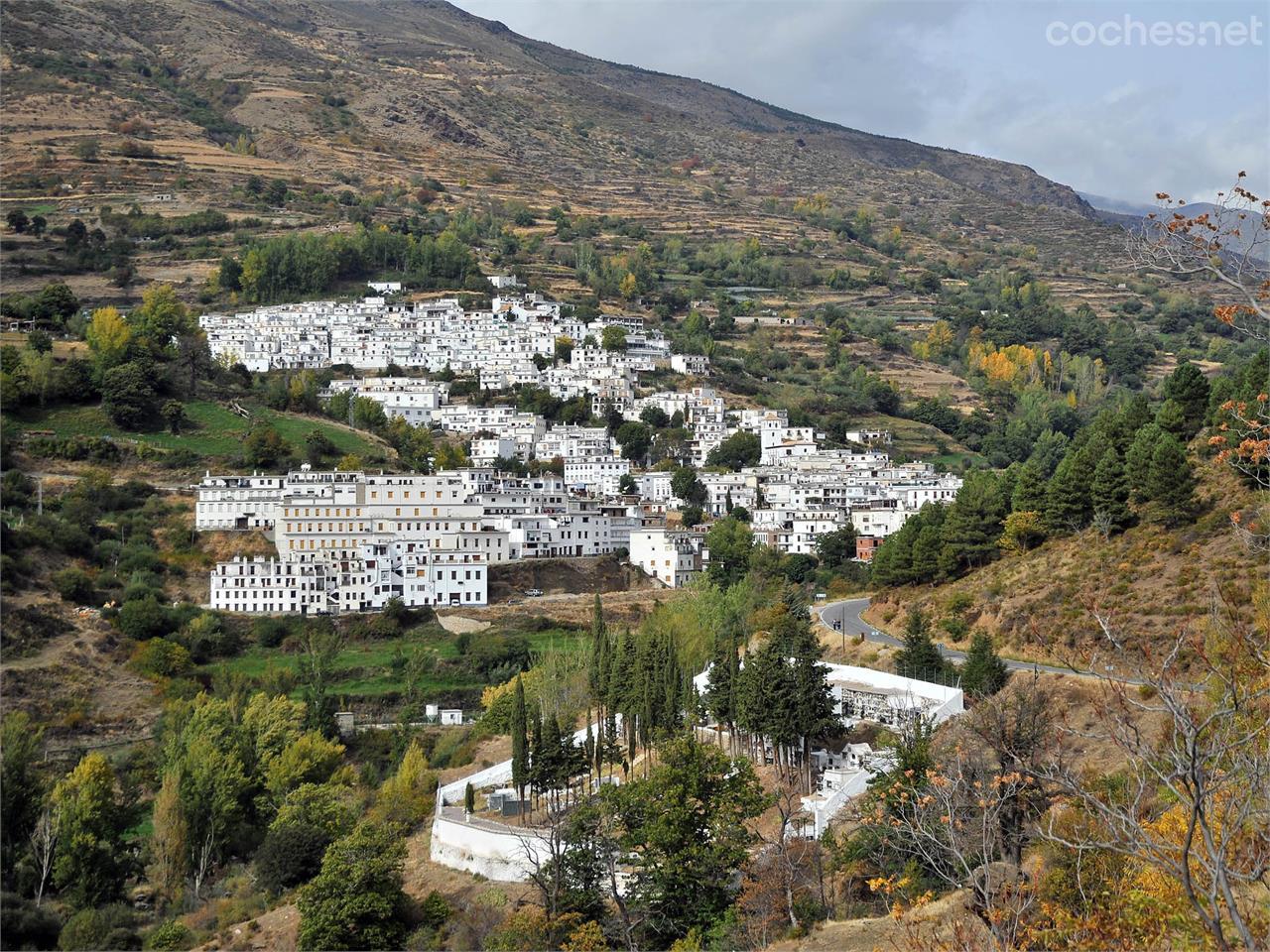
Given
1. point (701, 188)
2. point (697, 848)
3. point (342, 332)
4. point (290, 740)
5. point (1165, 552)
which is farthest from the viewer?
point (701, 188)

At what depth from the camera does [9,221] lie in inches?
3233

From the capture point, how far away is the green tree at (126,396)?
54688 mm

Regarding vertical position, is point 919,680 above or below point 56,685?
above

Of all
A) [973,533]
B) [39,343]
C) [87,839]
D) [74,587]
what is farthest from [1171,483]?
[39,343]

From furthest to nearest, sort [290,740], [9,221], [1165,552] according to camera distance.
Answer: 1. [9,221]
2. [290,740]
3. [1165,552]

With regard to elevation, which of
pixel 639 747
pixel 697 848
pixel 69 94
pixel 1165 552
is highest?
pixel 69 94

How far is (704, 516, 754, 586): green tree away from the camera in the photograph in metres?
48.7

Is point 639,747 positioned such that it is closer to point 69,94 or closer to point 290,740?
point 290,740

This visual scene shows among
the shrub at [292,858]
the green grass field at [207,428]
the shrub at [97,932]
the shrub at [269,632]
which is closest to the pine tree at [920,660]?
the shrub at [292,858]

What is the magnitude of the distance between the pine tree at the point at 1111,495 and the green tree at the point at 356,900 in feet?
59.6

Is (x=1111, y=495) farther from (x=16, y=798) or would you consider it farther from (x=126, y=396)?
(x=126, y=396)

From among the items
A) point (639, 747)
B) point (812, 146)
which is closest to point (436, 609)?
point (639, 747)

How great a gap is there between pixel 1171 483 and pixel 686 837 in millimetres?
15433

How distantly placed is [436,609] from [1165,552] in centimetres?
2485
